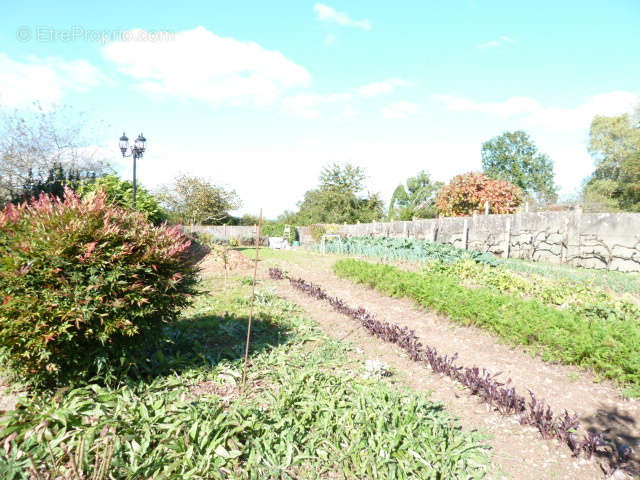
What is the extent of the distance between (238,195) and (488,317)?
28667 millimetres

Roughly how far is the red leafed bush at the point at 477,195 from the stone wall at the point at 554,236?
5.26 meters

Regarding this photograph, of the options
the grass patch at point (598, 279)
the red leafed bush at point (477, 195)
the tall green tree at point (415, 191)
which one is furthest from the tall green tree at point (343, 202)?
the grass patch at point (598, 279)

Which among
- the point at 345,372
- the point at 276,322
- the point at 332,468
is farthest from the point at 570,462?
the point at 276,322

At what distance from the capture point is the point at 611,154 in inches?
1356

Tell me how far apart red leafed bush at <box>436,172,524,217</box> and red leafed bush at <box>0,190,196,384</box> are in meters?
19.0

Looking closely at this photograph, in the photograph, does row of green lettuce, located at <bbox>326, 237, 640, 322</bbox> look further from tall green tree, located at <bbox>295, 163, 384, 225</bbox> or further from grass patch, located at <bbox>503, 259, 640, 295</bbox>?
tall green tree, located at <bbox>295, 163, 384, 225</bbox>

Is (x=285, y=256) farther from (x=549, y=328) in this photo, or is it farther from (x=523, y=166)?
(x=523, y=166)

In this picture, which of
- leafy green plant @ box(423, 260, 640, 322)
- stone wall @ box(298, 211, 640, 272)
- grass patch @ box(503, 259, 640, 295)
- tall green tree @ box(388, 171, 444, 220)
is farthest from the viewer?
tall green tree @ box(388, 171, 444, 220)

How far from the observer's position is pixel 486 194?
772 inches

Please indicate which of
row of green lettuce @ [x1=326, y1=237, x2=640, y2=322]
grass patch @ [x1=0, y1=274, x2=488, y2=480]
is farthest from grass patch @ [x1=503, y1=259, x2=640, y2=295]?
grass patch @ [x1=0, y1=274, x2=488, y2=480]

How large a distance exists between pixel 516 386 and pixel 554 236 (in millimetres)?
10438

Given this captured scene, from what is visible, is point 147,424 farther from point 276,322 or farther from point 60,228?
point 276,322

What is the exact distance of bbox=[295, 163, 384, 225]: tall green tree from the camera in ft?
123

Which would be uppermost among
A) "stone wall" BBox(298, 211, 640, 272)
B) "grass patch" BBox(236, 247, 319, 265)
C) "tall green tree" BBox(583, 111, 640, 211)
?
"tall green tree" BBox(583, 111, 640, 211)
